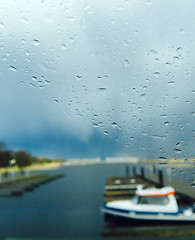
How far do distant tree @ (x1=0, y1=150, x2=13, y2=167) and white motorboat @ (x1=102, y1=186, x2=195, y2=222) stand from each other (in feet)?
202

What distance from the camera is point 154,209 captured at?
18.8 meters

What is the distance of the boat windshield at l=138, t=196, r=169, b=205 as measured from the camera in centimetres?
1902

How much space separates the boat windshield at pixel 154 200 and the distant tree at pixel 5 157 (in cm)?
6232

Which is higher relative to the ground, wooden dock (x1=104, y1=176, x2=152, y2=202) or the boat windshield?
the boat windshield

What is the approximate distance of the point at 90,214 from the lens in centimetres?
3369

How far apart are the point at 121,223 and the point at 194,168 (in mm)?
16880

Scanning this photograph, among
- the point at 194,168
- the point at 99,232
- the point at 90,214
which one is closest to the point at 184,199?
the point at 99,232

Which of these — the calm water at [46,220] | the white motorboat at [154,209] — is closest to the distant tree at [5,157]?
the calm water at [46,220]

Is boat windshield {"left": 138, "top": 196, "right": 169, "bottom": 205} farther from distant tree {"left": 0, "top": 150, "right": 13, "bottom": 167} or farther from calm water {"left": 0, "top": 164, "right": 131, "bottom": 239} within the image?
distant tree {"left": 0, "top": 150, "right": 13, "bottom": 167}

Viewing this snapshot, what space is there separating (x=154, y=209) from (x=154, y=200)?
505 mm

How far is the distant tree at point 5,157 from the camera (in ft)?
258

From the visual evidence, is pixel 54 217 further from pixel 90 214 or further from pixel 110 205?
pixel 110 205

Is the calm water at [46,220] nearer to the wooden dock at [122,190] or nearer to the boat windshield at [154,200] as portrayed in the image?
the wooden dock at [122,190]

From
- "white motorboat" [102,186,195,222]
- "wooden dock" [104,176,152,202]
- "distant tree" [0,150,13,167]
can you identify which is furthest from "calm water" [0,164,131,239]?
"distant tree" [0,150,13,167]
